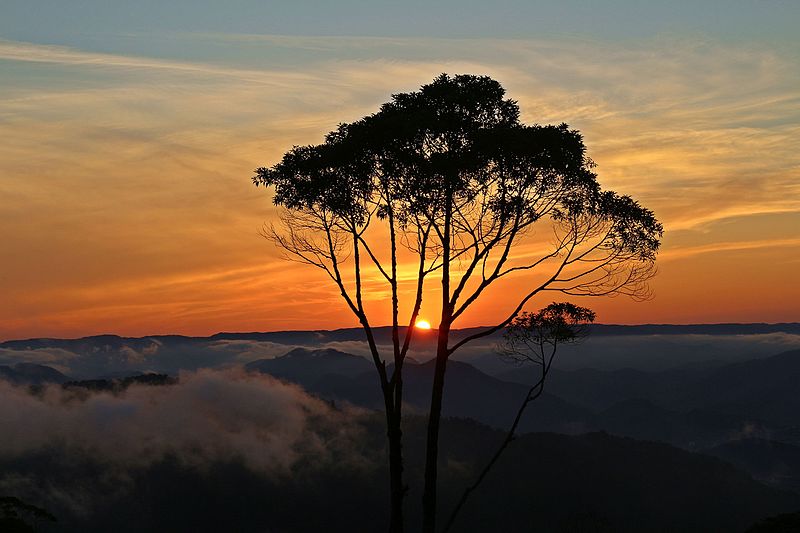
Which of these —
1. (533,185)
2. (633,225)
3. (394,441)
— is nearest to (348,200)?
(533,185)

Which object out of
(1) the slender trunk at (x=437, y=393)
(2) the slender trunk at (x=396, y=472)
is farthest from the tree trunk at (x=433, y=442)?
(2) the slender trunk at (x=396, y=472)

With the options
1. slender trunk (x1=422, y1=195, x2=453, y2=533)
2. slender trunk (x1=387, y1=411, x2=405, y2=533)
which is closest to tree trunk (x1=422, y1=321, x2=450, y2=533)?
slender trunk (x1=422, y1=195, x2=453, y2=533)

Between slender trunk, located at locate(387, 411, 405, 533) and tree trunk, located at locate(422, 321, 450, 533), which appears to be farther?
slender trunk, located at locate(387, 411, 405, 533)

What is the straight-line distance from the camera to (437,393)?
1120 inches

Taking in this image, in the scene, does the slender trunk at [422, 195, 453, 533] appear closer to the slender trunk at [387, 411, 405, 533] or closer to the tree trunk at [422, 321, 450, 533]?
the tree trunk at [422, 321, 450, 533]

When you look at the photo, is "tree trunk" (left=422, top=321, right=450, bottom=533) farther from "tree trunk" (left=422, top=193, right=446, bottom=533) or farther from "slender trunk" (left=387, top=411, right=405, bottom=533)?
"slender trunk" (left=387, top=411, right=405, bottom=533)

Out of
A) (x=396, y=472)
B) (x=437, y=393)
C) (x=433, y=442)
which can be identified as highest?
(x=437, y=393)

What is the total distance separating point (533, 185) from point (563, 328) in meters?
8.95

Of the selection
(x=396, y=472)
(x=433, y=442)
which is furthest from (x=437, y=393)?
(x=396, y=472)

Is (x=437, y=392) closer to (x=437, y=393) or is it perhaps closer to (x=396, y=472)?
(x=437, y=393)

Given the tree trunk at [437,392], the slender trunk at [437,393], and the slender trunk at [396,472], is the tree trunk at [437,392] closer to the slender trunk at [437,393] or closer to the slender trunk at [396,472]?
the slender trunk at [437,393]

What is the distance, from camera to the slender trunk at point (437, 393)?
2823 cm

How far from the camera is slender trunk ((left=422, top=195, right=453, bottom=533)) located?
92.6ft

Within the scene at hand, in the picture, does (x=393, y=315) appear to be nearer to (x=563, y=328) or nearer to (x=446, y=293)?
(x=446, y=293)
